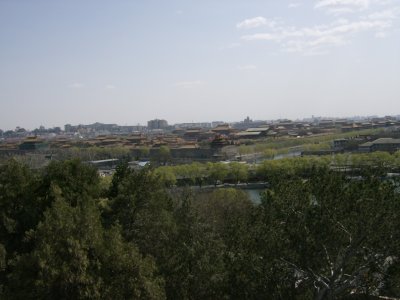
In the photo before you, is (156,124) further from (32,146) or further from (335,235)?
(335,235)

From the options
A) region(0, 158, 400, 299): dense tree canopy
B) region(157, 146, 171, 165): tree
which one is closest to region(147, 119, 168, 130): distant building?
region(157, 146, 171, 165): tree

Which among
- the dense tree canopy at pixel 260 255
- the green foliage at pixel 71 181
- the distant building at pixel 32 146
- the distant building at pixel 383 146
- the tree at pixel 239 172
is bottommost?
the tree at pixel 239 172

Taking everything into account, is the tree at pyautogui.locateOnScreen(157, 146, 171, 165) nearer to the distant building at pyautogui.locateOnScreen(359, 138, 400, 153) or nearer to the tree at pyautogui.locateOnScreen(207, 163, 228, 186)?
the tree at pyautogui.locateOnScreen(207, 163, 228, 186)

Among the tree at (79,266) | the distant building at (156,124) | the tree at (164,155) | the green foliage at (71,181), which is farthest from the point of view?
the distant building at (156,124)

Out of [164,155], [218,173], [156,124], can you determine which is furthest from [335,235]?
[156,124]

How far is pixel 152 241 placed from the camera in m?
7.23

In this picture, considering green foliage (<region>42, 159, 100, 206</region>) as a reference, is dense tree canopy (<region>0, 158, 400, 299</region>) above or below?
below

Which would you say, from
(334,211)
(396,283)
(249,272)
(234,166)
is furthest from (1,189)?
(234,166)

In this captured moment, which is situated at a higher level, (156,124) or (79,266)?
(156,124)

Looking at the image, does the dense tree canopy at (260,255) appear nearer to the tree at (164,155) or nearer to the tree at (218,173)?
the tree at (218,173)

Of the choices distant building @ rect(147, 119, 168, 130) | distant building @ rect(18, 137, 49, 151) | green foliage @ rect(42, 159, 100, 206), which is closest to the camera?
green foliage @ rect(42, 159, 100, 206)

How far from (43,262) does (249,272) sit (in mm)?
2348

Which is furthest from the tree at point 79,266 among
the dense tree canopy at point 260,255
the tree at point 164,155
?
the tree at point 164,155

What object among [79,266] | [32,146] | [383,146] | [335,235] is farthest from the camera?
[32,146]
